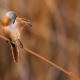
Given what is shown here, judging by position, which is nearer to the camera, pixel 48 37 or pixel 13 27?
pixel 13 27

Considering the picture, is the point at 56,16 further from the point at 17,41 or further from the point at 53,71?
the point at 17,41

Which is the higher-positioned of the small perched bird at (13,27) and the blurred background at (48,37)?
the small perched bird at (13,27)

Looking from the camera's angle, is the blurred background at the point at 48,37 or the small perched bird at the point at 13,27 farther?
the blurred background at the point at 48,37

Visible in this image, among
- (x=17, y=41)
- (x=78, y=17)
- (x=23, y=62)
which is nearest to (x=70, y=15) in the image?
(x=78, y=17)

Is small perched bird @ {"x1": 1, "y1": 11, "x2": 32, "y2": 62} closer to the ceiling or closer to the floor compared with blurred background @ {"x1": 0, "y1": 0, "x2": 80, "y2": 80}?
closer to the ceiling

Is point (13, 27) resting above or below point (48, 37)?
above

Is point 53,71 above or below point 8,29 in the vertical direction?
below

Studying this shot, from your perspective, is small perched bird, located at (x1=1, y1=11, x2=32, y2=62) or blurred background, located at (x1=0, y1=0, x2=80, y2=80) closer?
small perched bird, located at (x1=1, y1=11, x2=32, y2=62)

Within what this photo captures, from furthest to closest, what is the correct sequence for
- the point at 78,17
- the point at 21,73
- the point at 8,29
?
1. the point at 21,73
2. the point at 78,17
3. the point at 8,29

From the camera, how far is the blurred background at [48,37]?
0.96 meters

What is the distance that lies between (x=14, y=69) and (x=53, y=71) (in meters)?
0.13

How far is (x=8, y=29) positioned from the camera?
617mm

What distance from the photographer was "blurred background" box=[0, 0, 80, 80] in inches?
38.0

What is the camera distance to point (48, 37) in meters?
1.01
